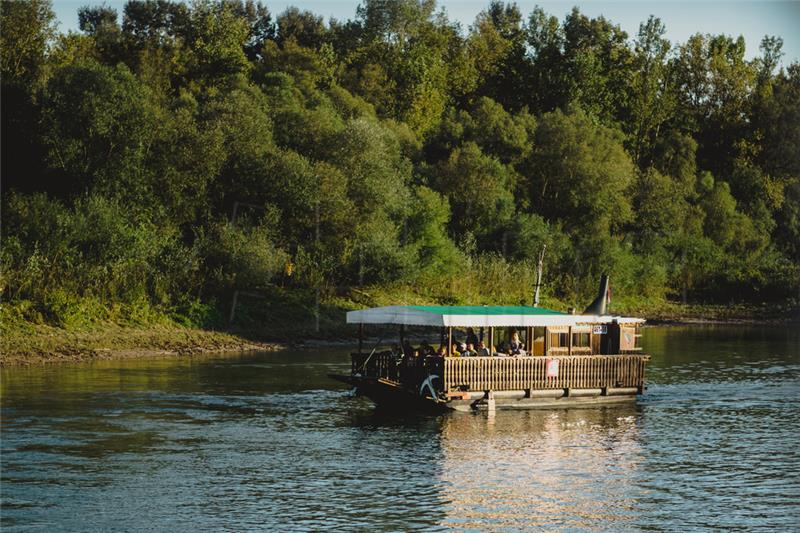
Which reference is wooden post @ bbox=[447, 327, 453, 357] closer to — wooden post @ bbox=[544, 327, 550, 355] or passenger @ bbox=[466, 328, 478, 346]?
passenger @ bbox=[466, 328, 478, 346]

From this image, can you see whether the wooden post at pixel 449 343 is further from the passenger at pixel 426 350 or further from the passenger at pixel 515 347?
the passenger at pixel 515 347

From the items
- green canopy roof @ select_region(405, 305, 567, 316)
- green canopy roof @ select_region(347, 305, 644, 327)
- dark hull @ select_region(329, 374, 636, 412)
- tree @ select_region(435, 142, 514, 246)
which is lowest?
dark hull @ select_region(329, 374, 636, 412)

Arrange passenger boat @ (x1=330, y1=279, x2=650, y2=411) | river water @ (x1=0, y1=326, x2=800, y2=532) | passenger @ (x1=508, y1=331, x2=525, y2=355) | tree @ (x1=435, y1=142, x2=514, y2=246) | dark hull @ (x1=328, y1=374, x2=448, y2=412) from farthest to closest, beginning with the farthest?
tree @ (x1=435, y1=142, x2=514, y2=246), passenger @ (x1=508, y1=331, x2=525, y2=355), passenger boat @ (x1=330, y1=279, x2=650, y2=411), dark hull @ (x1=328, y1=374, x2=448, y2=412), river water @ (x1=0, y1=326, x2=800, y2=532)

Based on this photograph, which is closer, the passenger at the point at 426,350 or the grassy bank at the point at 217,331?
the passenger at the point at 426,350

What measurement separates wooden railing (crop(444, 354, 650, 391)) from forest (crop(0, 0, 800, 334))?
25.9 m

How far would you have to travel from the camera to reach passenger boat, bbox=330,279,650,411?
4066 centimetres

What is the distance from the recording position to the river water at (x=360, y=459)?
26.6 m

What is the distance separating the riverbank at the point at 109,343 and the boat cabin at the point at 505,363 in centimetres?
1862

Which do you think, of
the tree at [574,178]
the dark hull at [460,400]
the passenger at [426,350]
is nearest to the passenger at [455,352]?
the passenger at [426,350]

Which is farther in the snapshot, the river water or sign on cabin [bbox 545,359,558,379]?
sign on cabin [bbox 545,359,558,379]

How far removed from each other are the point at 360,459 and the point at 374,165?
45969 mm

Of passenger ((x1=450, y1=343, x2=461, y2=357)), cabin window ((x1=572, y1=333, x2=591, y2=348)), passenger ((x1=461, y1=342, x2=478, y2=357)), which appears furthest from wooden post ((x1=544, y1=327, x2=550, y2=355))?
passenger ((x1=450, y1=343, x2=461, y2=357))

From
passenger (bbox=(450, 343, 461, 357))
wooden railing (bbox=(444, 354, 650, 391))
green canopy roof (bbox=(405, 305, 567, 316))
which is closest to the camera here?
wooden railing (bbox=(444, 354, 650, 391))

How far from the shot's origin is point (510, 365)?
42.1 m
